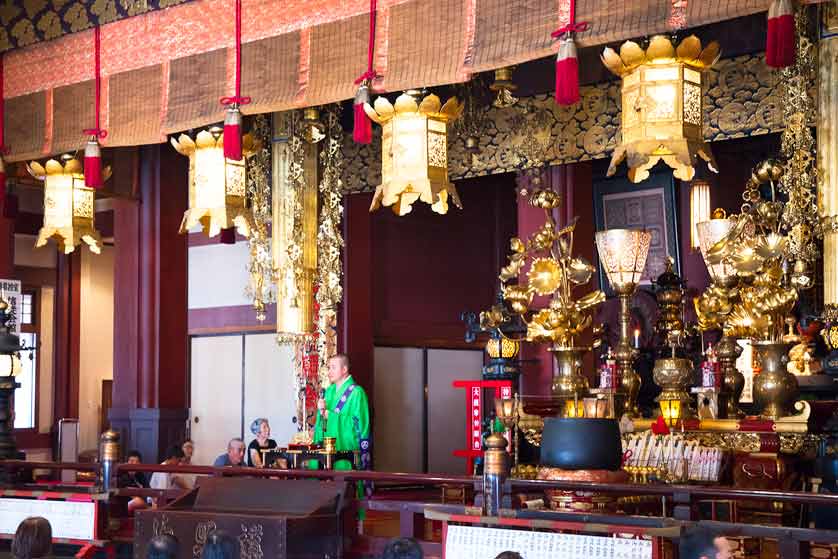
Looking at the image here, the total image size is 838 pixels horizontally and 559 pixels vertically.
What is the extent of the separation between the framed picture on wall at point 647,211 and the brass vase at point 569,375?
2.43m

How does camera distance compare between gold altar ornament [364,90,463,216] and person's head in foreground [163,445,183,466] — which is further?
person's head in foreground [163,445,183,466]

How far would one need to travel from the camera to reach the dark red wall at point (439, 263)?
905cm

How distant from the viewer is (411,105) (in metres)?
5.57

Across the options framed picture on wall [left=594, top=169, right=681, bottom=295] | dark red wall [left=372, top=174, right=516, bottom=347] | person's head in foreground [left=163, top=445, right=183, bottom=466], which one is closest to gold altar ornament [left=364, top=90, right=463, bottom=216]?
person's head in foreground [left=163, top=445, right=183, bottom=466]

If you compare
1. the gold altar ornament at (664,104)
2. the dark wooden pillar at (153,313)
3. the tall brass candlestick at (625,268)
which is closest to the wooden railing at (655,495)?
the gold altar ornament at (664,104)

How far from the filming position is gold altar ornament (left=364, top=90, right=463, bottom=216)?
5512mm

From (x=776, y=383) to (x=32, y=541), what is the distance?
3331mm

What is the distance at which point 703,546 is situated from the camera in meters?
3.36

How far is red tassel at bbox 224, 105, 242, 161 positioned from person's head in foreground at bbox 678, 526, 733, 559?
314 cm

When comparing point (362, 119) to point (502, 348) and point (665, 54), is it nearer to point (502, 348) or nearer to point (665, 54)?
point (665, 54)

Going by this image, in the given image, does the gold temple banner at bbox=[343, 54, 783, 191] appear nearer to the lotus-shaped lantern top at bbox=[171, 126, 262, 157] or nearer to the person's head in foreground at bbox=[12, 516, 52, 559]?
the lotus-shaped lantern top at bbox=[171, 126, 262, 157]

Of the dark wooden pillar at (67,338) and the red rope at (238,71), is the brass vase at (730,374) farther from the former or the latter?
the dark wooden pillar at (67,338)

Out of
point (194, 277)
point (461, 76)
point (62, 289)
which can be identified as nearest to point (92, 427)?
point (62, 289)

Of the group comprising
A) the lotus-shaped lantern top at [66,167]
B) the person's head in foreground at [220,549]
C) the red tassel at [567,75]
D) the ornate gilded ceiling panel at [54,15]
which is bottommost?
the person's head in foreground at [220,549]
